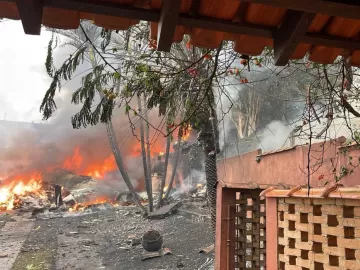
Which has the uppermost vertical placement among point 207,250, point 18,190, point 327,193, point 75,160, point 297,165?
point 75,160

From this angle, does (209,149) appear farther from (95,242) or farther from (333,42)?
(333,42)

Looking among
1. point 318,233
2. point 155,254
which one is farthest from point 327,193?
point 155,254

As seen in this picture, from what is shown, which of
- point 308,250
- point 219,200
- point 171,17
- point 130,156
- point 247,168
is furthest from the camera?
point 130,156

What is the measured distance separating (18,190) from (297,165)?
2148 centimetres

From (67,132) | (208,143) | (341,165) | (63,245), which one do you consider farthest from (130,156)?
(341,165)

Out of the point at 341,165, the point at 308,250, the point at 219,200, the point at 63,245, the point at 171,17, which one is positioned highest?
the point at 171,17

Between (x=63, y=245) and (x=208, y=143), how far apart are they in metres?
6.83

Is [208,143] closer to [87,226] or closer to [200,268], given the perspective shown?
[200,268]

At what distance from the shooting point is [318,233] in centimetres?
270

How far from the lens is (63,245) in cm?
1216

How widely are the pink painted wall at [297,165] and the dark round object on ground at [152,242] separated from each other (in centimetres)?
337

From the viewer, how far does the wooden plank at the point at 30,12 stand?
A: 1616 mm

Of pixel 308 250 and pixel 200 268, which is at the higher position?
pixel 308 250

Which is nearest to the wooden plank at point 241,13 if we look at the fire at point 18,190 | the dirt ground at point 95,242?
the dirt ground at point 95,242
